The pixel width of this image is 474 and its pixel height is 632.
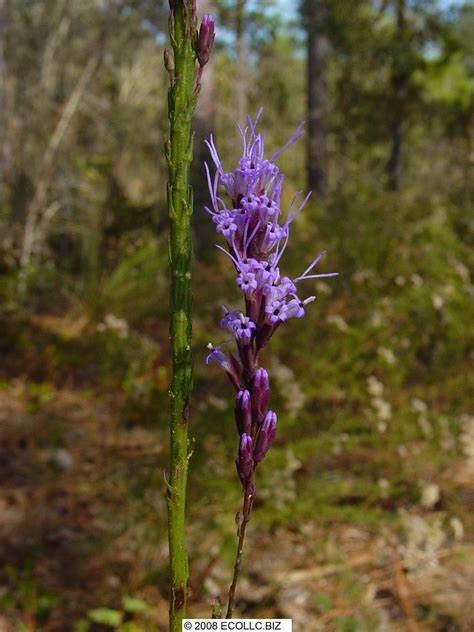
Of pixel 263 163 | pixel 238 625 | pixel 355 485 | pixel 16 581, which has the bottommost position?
pixel 238 625

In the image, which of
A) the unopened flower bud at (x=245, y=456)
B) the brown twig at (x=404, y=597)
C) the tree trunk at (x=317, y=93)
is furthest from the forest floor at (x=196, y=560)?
the tree trunk at (x=317, y=93)

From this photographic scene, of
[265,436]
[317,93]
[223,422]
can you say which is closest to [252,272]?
[265,436]

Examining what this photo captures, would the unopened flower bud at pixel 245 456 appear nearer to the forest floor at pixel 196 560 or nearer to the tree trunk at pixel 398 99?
the forest floor at pixel 196 560

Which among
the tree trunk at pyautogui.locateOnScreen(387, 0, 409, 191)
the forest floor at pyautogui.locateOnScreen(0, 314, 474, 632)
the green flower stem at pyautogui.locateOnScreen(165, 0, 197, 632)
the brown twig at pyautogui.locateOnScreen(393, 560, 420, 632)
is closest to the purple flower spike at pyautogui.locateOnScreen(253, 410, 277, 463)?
the green flower stem at pyautogui.locateOnScreen(165, 0, 197, 632)

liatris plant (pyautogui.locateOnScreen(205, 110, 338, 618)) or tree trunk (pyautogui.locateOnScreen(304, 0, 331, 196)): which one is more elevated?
tree trunk (pyautogui.locateOnScreen(304, 0, 331, 196))

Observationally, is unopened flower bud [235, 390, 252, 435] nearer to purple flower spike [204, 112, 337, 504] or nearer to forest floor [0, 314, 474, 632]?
purple flower spike [204, 112, 337, 504]

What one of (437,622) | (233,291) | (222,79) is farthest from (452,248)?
(222,79)

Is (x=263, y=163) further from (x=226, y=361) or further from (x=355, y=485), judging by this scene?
(x=355, y=485)
